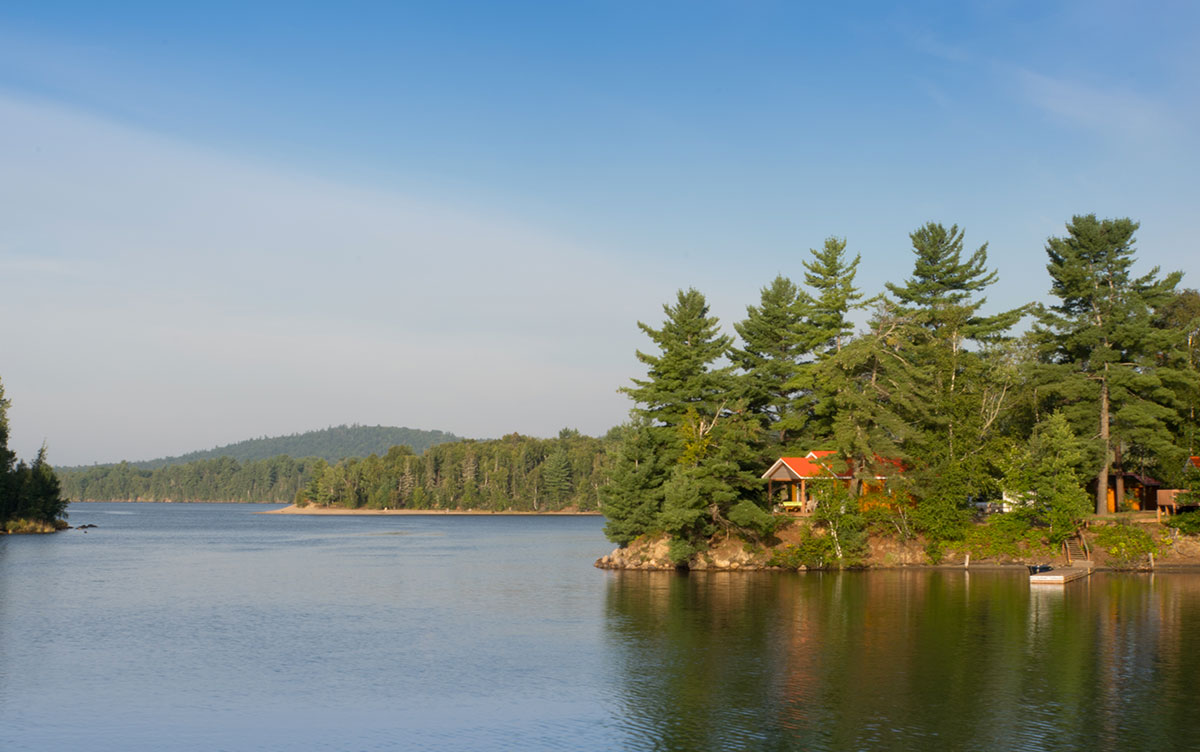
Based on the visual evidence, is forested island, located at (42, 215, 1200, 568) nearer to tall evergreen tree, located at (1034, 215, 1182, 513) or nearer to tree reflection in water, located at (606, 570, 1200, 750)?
tall evergreen tree, located at (1034, 215, 1182, 513)

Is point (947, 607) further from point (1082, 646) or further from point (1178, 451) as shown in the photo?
point (1178, 451)

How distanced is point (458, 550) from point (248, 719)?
71.3 meters

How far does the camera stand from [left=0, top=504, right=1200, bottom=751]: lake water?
2578 cm

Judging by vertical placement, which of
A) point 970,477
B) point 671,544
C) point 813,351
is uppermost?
point 813,351

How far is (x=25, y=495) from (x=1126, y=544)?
127824 millimetres

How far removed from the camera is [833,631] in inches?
1602

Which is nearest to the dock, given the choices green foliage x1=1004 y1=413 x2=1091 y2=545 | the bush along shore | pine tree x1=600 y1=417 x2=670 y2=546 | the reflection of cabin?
green foliage x1=1004 y1=413 x2=1091 y2=545

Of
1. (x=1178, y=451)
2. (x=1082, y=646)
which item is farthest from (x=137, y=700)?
(x=1178, y=451)

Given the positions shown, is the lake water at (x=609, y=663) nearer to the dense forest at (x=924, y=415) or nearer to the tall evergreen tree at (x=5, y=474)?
the dense forest at (x=924, y=415)

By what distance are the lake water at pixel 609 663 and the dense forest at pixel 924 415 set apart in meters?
5.02

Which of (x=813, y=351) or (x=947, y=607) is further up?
(x=813, y=351)

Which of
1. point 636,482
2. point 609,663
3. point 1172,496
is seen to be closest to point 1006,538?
point 1172,496

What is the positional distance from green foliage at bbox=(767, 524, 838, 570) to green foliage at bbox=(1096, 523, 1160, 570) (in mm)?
18974

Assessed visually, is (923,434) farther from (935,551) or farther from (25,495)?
(25,495)
